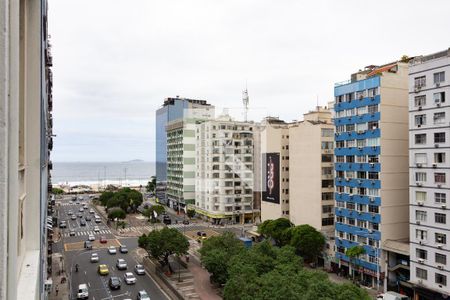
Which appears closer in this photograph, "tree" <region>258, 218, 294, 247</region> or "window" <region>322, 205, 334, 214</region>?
"tree" <region>258, 218, 294, 247</region>

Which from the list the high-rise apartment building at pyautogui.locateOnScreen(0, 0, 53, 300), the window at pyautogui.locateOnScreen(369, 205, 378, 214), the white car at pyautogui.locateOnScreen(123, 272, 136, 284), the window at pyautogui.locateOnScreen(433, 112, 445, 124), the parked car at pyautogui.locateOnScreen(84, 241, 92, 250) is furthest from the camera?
the parked car at pyautogui.locateOnScreen(84, 241, 92, 250)

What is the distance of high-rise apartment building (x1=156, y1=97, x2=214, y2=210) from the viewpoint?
2940 inches

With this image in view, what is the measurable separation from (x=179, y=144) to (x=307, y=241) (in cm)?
4398

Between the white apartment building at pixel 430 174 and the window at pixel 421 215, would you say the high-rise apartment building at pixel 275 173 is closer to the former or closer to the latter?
the white apartment building at pixel 430 174

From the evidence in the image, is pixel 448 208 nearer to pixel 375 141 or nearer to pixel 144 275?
pixel 375 141

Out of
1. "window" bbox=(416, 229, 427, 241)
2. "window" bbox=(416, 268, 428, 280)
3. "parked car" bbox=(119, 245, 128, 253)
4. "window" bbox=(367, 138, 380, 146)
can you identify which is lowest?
"parked car" bbox=(119, 245, 128, 253)

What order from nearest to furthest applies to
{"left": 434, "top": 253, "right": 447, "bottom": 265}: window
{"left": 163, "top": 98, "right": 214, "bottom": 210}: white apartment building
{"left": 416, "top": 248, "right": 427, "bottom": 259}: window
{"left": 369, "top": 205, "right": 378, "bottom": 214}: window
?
{"left": 434, "top": 253, "right": 447, "bottom": 265}: window
{"left": 416, "top": 248, "right": 427, "bottom": 259}: window
{"left": 369, "top": 205, "right": 378, "bottom": 214}: window
{"left": 163, "top": 98, "right": 214, "bottom": 210}: white apartment building

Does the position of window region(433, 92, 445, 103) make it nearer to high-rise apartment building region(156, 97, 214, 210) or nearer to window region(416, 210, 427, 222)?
window region(416, 210, 427, 222)

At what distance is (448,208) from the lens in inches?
1072

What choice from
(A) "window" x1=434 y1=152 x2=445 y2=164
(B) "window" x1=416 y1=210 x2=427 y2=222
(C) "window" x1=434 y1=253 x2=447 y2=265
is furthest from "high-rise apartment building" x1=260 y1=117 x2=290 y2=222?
(A) "window" x1=434 y1=152 x2=445 y2=164

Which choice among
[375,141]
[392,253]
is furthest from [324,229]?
[375,141]

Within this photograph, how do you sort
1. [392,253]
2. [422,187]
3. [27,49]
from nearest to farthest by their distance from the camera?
[27,49]
[422,187]
[392,253]

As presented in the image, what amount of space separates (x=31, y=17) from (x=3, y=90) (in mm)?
3161

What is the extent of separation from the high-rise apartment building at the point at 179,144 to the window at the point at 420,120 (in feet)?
164
